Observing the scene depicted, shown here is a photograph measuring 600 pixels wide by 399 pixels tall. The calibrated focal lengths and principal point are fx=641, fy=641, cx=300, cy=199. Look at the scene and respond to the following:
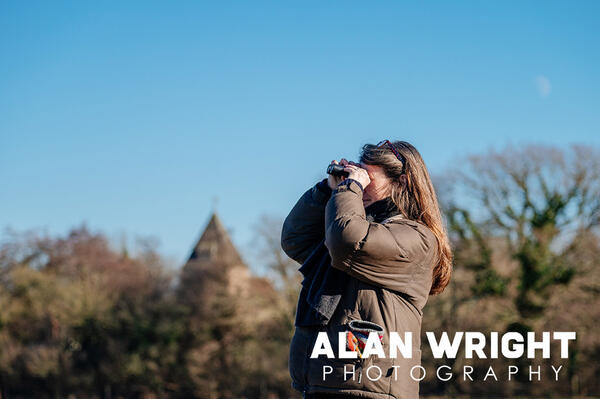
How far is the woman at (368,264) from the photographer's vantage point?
267 centimetres

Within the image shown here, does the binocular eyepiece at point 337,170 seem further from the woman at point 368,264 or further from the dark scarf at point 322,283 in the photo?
the dark scarf at point 322,283

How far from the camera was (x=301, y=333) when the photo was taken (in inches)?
113

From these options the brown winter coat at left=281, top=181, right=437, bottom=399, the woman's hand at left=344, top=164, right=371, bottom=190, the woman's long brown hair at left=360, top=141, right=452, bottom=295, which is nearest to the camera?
the brown winter coat at left=281, top=181, right=437, bottom=399

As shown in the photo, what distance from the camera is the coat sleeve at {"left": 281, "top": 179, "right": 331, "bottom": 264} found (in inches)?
122

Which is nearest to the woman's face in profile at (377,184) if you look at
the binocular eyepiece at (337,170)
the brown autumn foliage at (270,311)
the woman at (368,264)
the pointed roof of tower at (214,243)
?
the woman at (368,264)

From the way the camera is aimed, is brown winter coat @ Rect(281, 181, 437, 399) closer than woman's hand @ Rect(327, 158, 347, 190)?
Yes

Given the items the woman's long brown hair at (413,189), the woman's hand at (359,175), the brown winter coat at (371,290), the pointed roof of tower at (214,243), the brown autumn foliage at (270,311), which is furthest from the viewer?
the pointed roof of tower at (214,243)

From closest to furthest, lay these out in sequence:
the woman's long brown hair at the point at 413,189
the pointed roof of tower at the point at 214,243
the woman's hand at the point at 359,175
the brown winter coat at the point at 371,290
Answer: the brown winter coat at the point at 371,290 < the woman's hand at the point at 359,175 < the woman's long brown hair at the point at 413,189 < the pointed roof of tower at the point at 214,243

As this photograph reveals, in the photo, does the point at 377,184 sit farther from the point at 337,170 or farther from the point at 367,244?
the point at 367,244

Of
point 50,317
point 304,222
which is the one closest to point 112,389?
point 50,317

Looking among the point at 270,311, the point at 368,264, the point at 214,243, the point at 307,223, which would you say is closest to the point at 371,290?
the point at 368,264

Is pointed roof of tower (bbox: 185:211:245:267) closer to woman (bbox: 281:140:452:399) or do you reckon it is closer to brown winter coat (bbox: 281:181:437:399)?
woman (bbox: 281:140:452:399)

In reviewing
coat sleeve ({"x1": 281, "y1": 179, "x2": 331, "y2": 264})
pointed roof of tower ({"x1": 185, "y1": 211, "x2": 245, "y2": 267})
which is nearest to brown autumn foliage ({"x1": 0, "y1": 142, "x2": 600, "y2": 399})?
pointed roof of tower ({"x1": 185, "y1": 211, "x2": 245, "y2": 267})

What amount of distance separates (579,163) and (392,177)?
22338 mm
